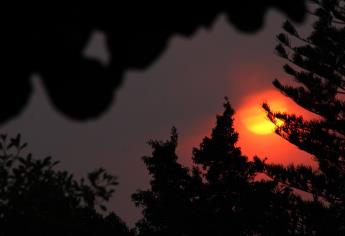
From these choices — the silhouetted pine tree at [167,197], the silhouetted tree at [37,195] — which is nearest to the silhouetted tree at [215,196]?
the silhouetted pine tree at [167,197]

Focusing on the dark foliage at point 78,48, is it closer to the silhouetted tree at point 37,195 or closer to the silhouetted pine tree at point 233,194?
the silhouetted tree at point 37,195

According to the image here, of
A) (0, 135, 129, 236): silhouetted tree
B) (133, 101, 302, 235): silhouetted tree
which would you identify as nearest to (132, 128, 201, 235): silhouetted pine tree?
(133, 101, 302, 235): silhouetted tree

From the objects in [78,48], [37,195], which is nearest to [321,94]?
[37,195]

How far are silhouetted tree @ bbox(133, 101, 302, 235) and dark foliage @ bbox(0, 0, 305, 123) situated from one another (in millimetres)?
16311

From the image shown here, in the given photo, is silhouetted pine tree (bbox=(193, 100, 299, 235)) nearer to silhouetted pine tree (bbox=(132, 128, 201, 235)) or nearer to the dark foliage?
silhouetted pine tree (bbox=(132, 128, 201, 235))

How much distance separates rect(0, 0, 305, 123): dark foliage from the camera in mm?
906

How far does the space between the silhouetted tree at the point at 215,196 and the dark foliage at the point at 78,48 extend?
1631 centimetres

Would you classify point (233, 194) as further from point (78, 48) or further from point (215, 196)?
point (78, 48)

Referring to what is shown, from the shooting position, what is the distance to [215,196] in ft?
64.1

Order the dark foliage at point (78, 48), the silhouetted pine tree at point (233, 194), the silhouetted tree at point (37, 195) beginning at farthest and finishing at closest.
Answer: the silhouetted pine tree at point (233, 194), the silhouetted tree at point (37, 195), the dark foliage at point (78, 48)

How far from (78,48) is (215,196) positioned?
18858 millimetres

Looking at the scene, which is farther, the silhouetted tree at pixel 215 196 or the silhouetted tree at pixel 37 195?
the silhouetted tree at pixel 215 196

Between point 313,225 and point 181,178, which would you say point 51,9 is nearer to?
point 313,225

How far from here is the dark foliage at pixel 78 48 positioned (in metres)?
0.91
